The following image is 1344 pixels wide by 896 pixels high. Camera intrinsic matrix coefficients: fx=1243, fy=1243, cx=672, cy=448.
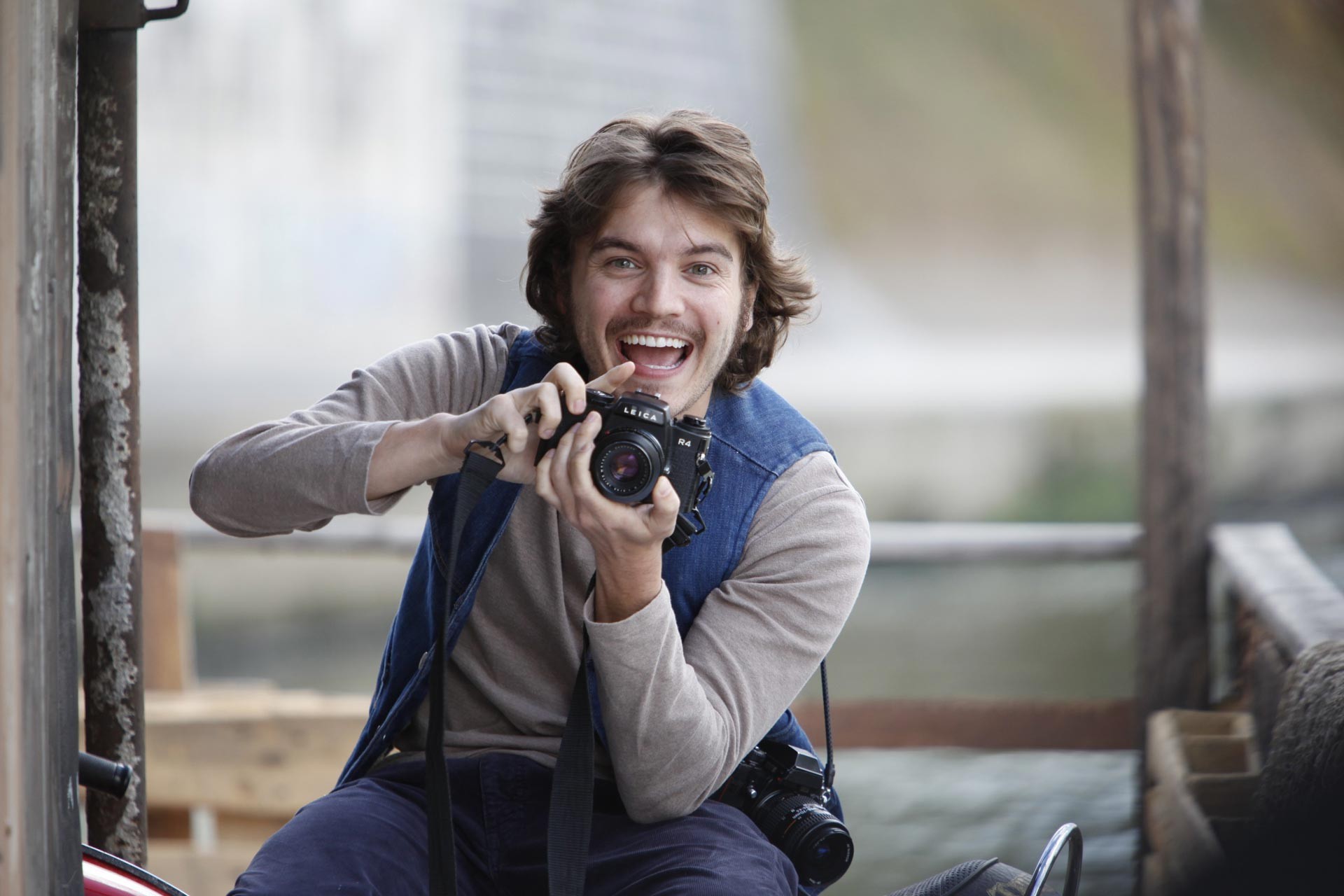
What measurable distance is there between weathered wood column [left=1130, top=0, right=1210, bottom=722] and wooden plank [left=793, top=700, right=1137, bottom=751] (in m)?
0.24

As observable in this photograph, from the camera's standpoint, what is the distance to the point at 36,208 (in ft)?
3.02

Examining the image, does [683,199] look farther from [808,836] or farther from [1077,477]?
[1077,477]

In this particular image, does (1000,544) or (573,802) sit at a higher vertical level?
(573,802)

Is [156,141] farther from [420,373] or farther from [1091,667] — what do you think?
[420,373]

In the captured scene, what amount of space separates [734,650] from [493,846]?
0.36 m

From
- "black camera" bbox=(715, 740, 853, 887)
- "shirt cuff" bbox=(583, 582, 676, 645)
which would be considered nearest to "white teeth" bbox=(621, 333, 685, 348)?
"shirt cuff" bbox=(583, 582, 676, 645)

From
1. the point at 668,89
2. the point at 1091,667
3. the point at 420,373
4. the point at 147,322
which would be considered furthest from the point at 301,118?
the point at 420,373

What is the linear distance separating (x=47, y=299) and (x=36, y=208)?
0.23ft

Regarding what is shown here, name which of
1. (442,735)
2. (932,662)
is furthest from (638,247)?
(932,662)

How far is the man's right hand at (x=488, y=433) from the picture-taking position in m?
1.34

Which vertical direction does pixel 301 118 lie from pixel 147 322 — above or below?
above

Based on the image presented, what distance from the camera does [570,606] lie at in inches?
61.4

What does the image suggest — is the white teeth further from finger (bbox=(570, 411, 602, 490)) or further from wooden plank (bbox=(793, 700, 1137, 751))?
wooden plank (bbox=(793, 700, 1137, 751))

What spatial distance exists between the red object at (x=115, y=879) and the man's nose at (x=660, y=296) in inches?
32.7
